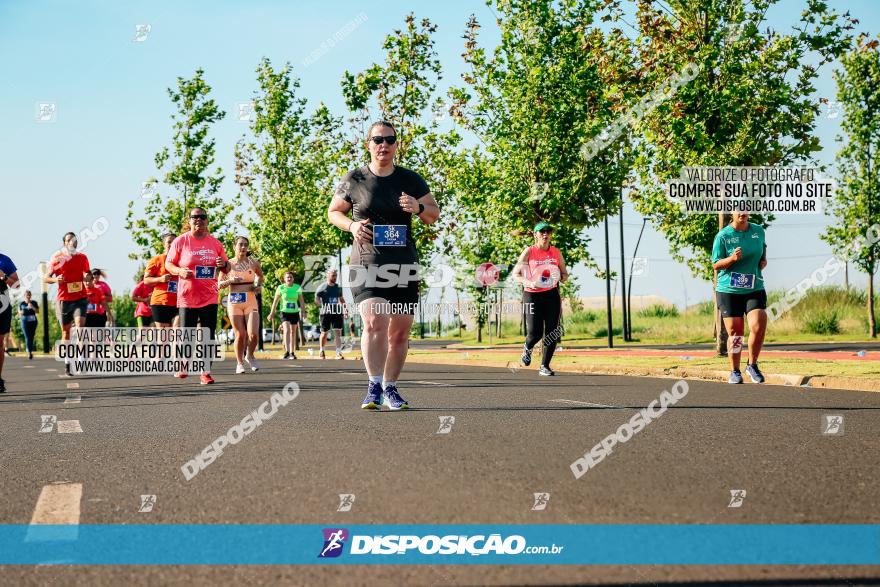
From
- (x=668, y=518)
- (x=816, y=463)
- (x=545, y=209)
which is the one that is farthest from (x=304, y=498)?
(x=545, y=209)

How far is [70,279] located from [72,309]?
0.67 m

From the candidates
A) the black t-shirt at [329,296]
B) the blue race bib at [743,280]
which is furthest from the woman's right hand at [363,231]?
the black t-shirt at [329,296]

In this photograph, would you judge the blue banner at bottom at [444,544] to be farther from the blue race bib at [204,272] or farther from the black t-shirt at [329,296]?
the black t-shirt at [329,296]

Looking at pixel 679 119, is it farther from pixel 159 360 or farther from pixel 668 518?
pixel 668 518

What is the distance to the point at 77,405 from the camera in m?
10.7

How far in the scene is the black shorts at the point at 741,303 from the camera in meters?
12.4

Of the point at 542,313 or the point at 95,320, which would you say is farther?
the point at 95,320

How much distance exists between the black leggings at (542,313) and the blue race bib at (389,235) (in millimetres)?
6430

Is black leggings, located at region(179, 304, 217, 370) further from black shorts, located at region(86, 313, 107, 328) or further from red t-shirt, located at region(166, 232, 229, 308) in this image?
black shorts, located at region(86, 313, 107, 328)

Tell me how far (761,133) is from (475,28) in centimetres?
897

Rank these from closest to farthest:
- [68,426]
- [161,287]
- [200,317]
Answer: 1. [68,426]
2. [200,317]
3. [161,287]

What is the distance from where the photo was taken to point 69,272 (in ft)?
52.8

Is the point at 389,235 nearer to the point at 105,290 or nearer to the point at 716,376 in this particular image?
the point at 716,376

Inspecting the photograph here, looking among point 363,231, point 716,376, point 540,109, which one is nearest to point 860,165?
point 540,109
